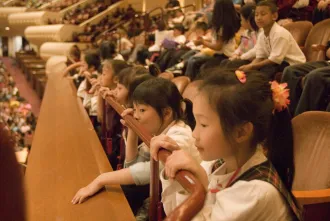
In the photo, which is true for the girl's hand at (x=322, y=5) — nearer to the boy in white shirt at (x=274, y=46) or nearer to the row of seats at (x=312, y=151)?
the boy in white shirt at (x=274, y=46)

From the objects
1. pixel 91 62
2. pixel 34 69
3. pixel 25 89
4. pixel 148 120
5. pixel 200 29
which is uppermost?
pixel 148 120

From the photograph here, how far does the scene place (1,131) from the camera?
1.68 feet

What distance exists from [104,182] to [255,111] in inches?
33.2

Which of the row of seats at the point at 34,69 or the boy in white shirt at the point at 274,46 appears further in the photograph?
the row of seats at the point at 34,69

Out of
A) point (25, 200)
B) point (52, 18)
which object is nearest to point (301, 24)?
point (25, 200)

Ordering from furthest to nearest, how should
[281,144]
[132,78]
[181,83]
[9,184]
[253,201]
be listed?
1. [181,83]
2. [132,78]
3. [281,144]
4. [253,201]
5. [9,184]

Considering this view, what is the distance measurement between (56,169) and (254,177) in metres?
1.32

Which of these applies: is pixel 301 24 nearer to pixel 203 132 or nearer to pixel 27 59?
pixel 203 132

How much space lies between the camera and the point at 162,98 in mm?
1889

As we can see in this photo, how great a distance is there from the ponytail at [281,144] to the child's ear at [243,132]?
0.11m

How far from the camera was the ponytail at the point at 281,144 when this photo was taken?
1.33 meters

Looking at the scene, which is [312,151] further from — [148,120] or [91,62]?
[91,62]

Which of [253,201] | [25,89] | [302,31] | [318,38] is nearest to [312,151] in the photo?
[253,201]

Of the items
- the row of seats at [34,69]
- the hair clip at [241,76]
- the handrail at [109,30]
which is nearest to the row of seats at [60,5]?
the row of seats at [34,69]
